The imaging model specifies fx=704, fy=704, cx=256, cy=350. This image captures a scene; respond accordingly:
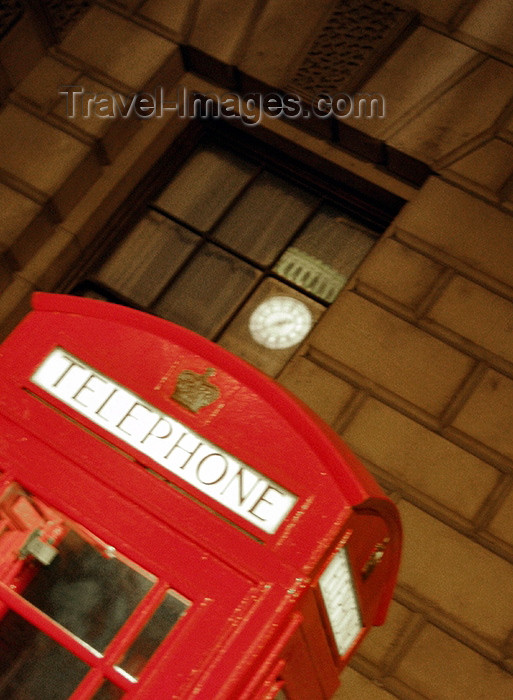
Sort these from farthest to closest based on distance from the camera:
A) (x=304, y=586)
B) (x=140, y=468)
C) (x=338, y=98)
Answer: (x=338, y=98) < (x=140, y=468) < (x=304, y=586)

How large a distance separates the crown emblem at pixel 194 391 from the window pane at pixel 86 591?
95 centimetres

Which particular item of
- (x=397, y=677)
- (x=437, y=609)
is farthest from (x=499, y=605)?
(x=397, y=677)

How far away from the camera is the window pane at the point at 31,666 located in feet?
10.1

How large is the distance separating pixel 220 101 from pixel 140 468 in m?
3.38

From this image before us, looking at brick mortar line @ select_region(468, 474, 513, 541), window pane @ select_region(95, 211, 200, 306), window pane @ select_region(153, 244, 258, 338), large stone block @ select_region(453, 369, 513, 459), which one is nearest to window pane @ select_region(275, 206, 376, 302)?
window pane @ select_region(153, 244, 258, 338)

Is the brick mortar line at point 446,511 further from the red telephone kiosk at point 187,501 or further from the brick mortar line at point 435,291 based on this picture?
the red telephone kiosk at point 187,501

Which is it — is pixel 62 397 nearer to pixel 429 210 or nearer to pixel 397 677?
pixel 397 677

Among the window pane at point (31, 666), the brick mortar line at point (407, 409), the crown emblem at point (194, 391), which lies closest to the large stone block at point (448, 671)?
the brick mortar line at point (407, 409)

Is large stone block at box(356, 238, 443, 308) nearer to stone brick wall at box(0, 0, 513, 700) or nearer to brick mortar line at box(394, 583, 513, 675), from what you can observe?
stone brick wall at box(0, 0, 513, 700)

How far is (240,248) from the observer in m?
4.86

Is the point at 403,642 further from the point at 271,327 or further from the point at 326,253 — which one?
the point at 326,253

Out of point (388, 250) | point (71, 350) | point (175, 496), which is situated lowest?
point (175, 496)

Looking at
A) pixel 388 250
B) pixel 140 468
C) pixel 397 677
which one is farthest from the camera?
pixel 388 250

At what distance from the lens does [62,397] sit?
8.10ft
